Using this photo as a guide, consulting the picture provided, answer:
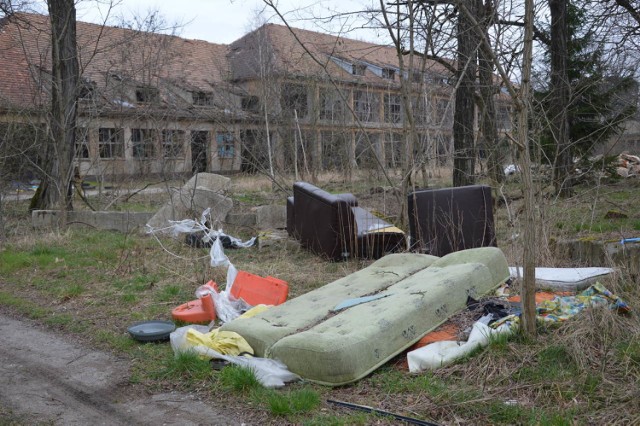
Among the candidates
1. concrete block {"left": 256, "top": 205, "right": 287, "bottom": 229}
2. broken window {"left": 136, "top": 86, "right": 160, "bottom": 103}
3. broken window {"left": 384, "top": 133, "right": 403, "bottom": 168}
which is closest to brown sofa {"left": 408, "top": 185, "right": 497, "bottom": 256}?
broken window {"left": 384, "top": 133, "right": 403, "bottom": 168}

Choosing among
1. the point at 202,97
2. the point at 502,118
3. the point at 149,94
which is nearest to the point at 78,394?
the point at 502,118

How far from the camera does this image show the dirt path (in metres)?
4.19

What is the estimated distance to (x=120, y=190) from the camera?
60.0 ft

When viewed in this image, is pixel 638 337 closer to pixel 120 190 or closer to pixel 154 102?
pixel 120 190

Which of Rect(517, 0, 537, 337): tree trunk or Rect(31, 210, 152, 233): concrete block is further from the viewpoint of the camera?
Rect(31, 210, 152, 233): concrete block

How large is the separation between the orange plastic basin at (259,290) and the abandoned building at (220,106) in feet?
25.9

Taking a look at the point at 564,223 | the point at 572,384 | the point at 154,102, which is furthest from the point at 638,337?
the point at 154,102

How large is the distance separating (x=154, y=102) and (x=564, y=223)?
54.9 feet

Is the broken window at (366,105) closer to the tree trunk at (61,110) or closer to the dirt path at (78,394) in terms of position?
the tree trunk at (61,110)

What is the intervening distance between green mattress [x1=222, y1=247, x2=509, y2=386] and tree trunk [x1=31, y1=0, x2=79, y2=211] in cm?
796

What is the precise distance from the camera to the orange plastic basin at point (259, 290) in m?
6.75

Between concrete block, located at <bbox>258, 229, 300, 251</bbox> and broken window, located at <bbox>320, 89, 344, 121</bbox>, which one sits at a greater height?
broken window, located at <bbox>320, 89, 344, 121</bbox>

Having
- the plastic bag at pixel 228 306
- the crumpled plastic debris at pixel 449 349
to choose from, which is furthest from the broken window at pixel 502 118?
the plastic bag at pixel 228 306

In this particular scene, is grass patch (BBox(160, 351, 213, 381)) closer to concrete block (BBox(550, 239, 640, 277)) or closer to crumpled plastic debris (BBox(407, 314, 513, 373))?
crumpled plastic debris (BBox(407, 314, 513, 373))
